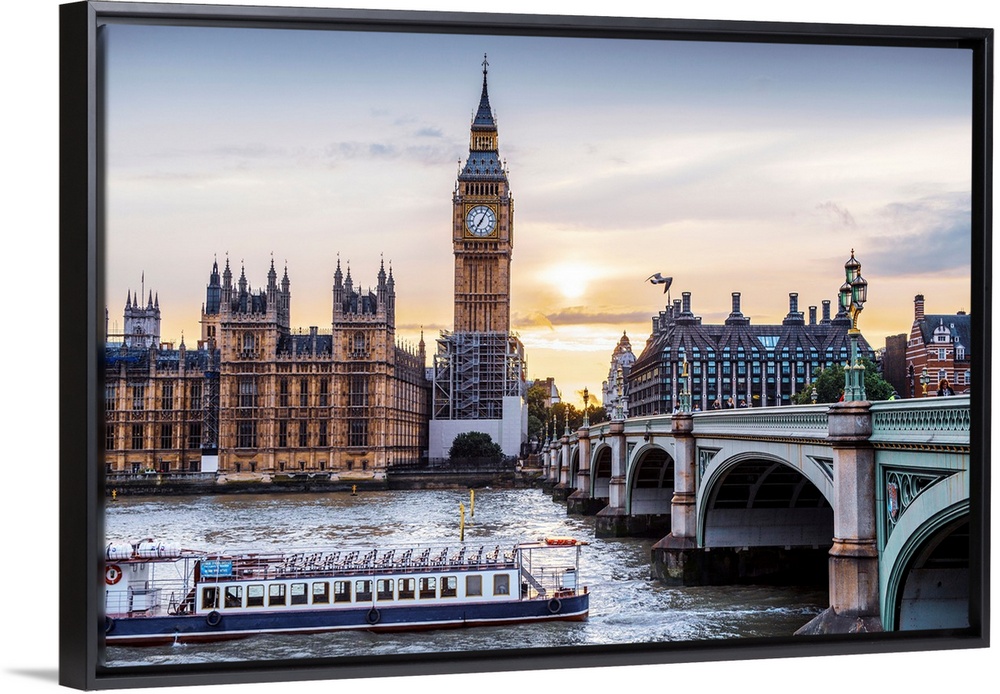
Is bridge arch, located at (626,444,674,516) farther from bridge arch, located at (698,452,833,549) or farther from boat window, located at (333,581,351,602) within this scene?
boat window, located at (333,581,351,602)

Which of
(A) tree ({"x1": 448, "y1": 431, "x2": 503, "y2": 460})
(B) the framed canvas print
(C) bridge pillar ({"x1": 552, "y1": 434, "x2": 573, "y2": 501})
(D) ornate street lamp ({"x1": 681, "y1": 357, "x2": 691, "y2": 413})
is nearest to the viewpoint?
(B) the framed canvas print

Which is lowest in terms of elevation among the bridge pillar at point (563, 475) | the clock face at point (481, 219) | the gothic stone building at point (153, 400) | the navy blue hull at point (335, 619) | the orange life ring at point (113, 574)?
the navy blue hull at point (335, 619)

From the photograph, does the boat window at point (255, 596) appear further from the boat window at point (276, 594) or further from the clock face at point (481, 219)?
the clock face at point (481, 219)

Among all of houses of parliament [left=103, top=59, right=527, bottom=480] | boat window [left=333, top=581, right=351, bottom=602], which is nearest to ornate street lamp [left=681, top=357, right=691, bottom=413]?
houses of parliament [left=103, top=59, right=527, bottom=480]

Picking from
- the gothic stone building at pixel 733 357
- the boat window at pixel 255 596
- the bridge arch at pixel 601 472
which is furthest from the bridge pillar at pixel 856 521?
the bridge arch at pixel 601 472

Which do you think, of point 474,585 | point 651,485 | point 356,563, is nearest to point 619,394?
point 474,585
